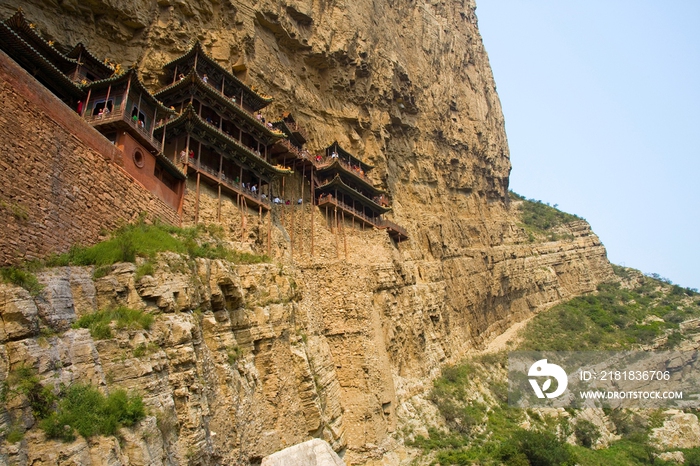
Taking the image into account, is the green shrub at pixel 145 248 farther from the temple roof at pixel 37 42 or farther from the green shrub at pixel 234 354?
the temple roof at pixel 37 42

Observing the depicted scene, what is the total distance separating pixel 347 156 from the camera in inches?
1115

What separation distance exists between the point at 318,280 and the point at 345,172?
9077mm

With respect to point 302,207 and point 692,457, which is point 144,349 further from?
point 692,457

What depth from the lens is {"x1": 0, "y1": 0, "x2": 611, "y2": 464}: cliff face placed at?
7820mm

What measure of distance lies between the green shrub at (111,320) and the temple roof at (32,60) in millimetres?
7634

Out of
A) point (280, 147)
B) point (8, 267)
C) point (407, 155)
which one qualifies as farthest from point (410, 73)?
point (8, 267)

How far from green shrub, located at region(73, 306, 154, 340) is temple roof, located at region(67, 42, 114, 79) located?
11.7 metres

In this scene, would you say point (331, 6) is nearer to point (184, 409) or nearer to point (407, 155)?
point (407, 155)

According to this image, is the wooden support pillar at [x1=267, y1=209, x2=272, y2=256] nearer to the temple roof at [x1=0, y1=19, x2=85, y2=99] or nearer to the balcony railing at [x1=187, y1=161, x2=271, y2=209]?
the balcony railing at [x1=187, y1=161, x2=271, y2=209]

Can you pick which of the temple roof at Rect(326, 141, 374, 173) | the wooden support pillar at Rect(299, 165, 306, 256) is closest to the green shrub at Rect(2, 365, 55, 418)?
the wooden support pillar at Rect(299, 165, 306, 256)

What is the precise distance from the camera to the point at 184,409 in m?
8.65

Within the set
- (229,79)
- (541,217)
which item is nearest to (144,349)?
(229,79)

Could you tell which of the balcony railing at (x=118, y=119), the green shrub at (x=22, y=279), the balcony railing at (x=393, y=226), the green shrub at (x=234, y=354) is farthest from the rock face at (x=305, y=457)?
the balcony railing at (x=393, y=226)

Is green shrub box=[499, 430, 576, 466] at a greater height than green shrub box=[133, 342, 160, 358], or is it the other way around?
green shrub box=[133, 342, 160, 358]
